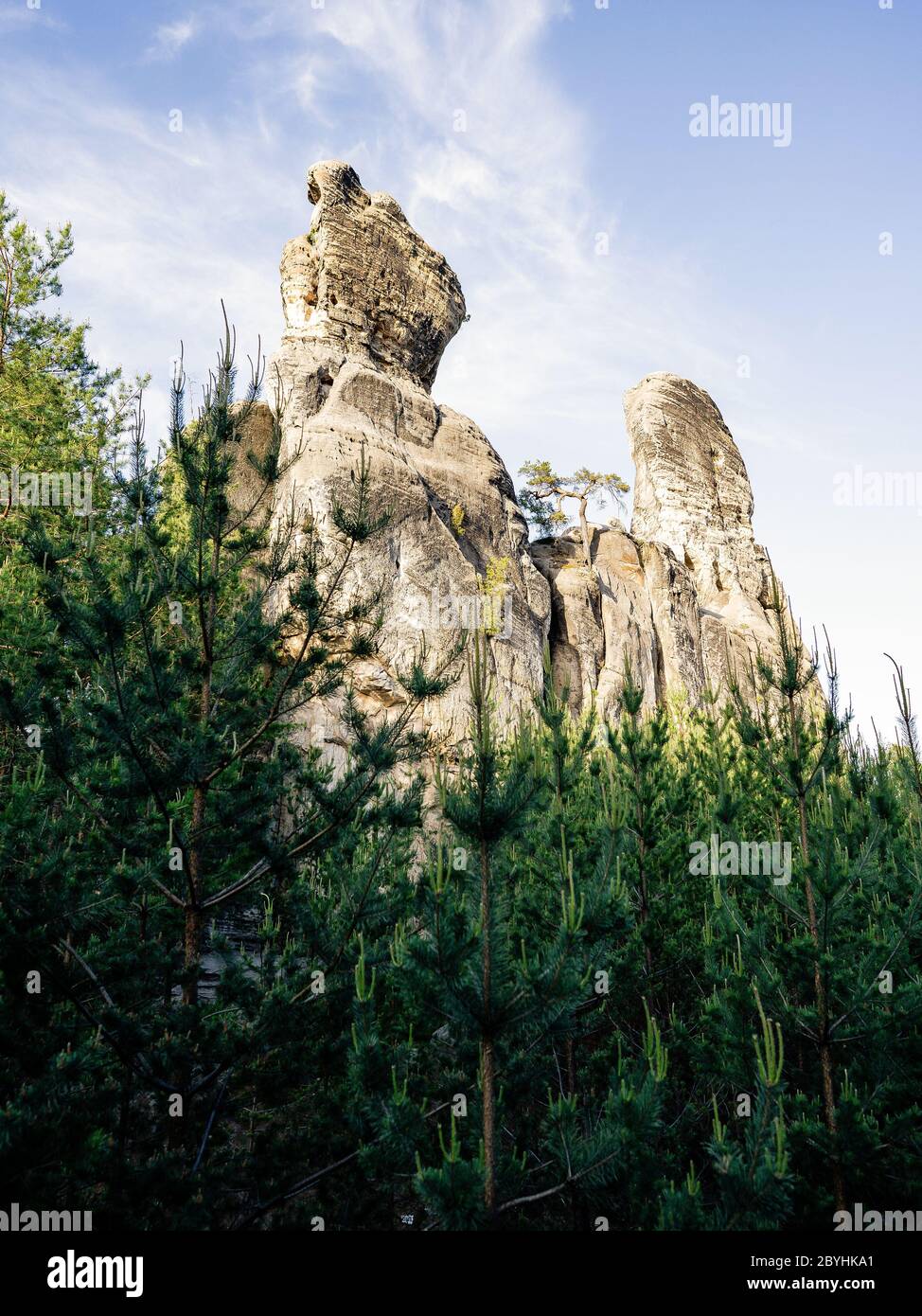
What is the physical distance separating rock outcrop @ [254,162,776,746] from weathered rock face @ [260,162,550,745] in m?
0.06

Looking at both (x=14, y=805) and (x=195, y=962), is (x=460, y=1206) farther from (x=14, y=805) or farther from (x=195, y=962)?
(x=14, y=805)

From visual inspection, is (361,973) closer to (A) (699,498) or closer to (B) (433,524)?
(B) (433,524)

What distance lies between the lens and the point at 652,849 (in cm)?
806

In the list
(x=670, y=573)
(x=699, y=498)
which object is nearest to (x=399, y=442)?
(x=670, y=573)

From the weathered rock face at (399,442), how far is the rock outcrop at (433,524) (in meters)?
0.06

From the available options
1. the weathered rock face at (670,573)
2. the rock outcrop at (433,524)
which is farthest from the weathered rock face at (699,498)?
the rock outcrop at (433,524)

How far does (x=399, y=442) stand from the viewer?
24688 millimetres

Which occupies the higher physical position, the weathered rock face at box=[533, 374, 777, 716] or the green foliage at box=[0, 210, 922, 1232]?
the weathered rock face at box=[533, 374, 777, 716]

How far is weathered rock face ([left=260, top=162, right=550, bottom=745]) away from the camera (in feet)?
68.3

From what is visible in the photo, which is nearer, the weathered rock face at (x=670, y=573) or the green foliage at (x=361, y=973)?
the green foliage at (x=361, y=973)

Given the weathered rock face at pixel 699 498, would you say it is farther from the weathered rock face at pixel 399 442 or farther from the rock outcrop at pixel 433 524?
the weathered rock face at pixel 399 442

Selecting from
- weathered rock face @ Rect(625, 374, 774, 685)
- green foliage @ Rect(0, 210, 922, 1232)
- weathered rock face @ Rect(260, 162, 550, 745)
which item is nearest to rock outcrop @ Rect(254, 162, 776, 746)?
weathered rock face @ Rect(260, 162, 550, 745)

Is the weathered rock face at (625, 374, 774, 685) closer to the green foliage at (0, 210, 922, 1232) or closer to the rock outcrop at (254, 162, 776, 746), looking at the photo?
the rock outcrop at (254, 162, 776, 746)

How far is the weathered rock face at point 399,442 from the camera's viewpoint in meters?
20.8
